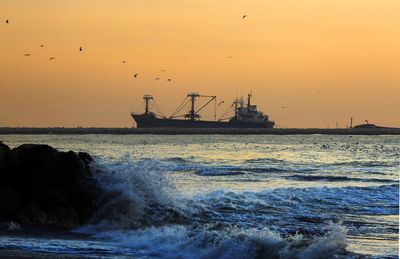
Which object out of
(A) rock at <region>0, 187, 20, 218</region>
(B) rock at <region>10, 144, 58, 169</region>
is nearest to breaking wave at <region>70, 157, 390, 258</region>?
(B) rock at <region>10, 144, 58, 169</region>

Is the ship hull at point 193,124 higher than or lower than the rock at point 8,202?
higher

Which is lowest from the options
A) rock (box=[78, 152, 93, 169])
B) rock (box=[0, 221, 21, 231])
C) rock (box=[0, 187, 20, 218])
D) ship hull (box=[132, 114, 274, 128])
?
rock (box=[0, 221, 21, 231])

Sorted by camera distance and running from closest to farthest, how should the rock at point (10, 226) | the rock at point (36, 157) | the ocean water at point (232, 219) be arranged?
the ocean water at point (232, 219), the rock at point (10, 226), the rock at point (36, 157)

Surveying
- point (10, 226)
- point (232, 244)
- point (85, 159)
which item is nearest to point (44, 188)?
point (10, 226)

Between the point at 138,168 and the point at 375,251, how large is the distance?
360 inches

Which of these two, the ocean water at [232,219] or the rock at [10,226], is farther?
the rock at [10,226]

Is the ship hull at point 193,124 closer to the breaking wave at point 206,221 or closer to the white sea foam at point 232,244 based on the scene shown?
the breaking wave at point 206,221

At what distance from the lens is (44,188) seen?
18.3 metres

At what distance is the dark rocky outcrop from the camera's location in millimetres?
17516

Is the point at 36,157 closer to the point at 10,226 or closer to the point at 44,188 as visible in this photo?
the point at 44,188

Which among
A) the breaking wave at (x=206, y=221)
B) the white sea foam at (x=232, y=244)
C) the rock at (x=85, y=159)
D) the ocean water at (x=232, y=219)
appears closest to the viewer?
the white sea foam at (x=232, y=244)

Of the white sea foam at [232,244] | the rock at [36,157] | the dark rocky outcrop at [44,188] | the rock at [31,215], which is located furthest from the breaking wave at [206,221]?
the rock at [36,157]

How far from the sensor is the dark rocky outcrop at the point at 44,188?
57.5ft

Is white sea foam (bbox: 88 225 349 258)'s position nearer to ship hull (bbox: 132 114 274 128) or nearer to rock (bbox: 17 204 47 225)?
rock (bbox: 17 204 47 225)
